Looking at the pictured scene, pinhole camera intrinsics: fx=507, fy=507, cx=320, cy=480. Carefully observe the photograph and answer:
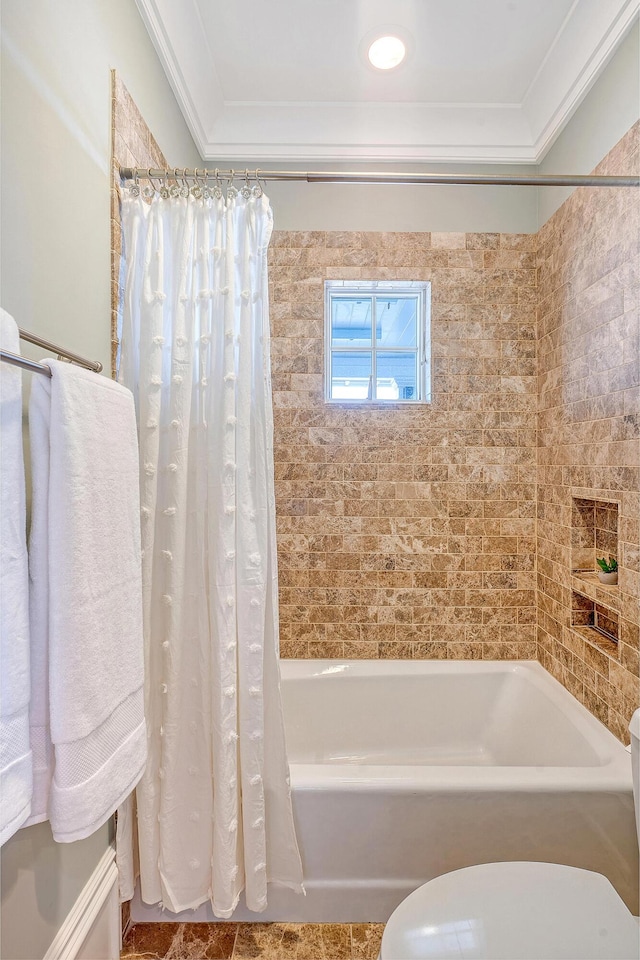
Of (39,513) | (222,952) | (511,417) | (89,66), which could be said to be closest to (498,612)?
(511,417)

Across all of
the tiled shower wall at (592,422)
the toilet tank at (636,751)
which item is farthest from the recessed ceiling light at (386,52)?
the toilet tank at (636,751)

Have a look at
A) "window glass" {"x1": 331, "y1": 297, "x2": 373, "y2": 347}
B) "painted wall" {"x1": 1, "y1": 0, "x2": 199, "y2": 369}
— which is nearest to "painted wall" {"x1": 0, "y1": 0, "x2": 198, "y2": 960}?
"painted wall" {"x1": 1, "y1": 0, "x2": 199, "y2": 369}

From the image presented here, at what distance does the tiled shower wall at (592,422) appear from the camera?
165 centimetres

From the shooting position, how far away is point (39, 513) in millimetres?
855

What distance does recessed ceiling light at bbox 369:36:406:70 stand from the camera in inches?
72.5

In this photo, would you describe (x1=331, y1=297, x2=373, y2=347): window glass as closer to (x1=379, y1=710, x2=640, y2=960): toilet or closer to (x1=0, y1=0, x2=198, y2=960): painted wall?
(x1=0, y1=0, x2=198, y2=960): painted wall

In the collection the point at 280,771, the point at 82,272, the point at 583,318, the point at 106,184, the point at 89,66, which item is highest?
the point at 89,66

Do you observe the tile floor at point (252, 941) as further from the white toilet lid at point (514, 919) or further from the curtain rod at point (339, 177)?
the curtain rod at point (339, 177)

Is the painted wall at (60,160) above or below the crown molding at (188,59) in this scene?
below

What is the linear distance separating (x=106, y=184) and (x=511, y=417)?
1827 mm

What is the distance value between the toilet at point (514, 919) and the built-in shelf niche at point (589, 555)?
0.90m

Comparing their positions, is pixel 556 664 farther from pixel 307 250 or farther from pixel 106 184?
pixel 106 184

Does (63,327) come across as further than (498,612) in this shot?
No

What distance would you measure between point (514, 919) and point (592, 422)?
1.53 meters
